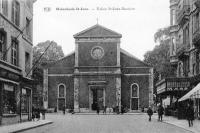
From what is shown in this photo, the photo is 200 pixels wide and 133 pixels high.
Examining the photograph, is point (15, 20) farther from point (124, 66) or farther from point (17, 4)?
point (124, 66)

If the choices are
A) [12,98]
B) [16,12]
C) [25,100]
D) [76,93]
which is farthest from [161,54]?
[12,98]

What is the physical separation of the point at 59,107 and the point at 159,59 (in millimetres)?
19441

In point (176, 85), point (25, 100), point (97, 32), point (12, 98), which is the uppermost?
point (97, 32)

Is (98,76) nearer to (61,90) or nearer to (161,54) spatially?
(61,90)

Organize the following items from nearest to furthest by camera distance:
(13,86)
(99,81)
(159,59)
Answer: (13,86) → (99,81) → (159,59)

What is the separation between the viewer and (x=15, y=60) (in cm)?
3080

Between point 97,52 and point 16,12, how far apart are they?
35822mm

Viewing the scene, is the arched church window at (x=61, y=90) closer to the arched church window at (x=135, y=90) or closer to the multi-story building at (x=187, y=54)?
the arched church window at (x=135, y=90)

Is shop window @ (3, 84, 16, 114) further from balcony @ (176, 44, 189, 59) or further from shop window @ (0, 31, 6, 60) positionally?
balcony @ (176, 44, 189, 59)

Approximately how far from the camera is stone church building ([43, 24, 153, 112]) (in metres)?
64.5

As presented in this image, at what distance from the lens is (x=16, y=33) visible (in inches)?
1198

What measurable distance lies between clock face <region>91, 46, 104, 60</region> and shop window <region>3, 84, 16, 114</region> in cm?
3683

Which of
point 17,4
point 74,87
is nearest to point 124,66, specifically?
point 74,87

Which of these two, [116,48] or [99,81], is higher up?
[116,48]
